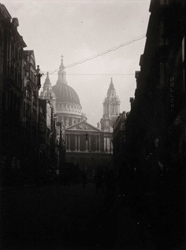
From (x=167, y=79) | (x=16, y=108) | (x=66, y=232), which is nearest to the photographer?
(x=66, y=232)

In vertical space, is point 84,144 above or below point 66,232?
above

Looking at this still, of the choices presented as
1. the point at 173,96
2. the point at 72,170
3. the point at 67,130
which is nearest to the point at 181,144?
the point at 173,96

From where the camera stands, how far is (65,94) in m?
182

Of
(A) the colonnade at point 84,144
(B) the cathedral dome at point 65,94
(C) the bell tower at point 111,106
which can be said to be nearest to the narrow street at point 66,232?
(A) the colonnade at point 84,144

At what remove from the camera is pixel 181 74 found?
24.3 metres

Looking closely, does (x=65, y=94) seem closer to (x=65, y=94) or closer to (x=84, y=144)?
(x=65, y=94)

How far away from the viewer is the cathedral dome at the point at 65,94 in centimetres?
17962

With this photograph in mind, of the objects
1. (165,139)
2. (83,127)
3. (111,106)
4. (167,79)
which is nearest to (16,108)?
(165,139)

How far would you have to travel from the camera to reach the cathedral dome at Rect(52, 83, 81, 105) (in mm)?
179625

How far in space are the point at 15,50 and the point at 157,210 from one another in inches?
1675

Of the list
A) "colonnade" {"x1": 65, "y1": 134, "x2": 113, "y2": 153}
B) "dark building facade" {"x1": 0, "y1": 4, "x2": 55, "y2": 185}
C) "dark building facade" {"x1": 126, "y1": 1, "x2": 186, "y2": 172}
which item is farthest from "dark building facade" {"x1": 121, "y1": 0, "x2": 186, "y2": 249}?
"colonnade" {"x1": 65, "y1": 134, "x2": 113, "y2": 153}

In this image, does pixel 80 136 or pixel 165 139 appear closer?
pixel 165 139

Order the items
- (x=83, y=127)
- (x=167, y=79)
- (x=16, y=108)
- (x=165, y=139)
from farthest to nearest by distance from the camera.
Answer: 1. (x=83, y=127)
2. (x=16, y=108)
3. (x=165, y=139)
4. (x=167, y=79)

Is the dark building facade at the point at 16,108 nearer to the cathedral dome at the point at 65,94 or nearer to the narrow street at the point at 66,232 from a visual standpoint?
the narrow street at the point at 66,232
